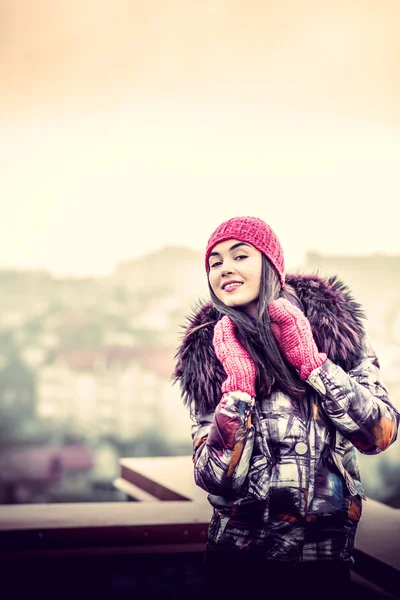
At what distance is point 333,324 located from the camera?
1297mm

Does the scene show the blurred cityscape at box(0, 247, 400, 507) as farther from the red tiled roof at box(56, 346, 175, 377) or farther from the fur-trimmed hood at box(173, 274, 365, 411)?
the fur-trimmed hood at box(173, 274, 365, 411)

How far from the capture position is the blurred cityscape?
3.55 m

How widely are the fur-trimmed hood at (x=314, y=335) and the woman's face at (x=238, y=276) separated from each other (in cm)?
12

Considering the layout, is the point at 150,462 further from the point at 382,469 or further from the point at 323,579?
the point at 323,579

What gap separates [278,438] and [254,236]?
0.41 metres

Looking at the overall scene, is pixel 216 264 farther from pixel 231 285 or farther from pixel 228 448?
pixel 228 448

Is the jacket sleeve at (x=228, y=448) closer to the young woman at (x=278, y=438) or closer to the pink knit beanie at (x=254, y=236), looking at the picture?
the young woman at (x=278, y=438)

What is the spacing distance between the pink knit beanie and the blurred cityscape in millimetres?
2250

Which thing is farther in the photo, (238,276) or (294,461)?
(238,276)

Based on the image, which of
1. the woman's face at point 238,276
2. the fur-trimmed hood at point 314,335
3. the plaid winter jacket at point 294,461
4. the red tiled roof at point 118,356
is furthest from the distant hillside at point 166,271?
the plaid winter jacket at point 294,461

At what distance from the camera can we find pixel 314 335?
1310mm

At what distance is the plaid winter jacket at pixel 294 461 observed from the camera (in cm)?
113

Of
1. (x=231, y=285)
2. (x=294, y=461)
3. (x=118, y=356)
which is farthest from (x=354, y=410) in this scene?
(x=118, y=356)

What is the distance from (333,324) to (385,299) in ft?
8.71
